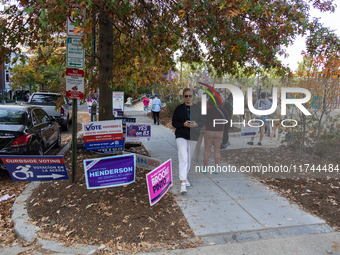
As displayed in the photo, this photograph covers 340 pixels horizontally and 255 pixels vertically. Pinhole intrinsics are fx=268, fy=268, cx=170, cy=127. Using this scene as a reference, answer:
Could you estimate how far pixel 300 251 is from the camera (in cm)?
350

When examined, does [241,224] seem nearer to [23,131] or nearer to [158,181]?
[158,181]

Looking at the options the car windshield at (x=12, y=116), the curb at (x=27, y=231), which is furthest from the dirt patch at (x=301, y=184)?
the car windshield at (x=12, y=116)

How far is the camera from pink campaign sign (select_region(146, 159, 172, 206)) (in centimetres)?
417

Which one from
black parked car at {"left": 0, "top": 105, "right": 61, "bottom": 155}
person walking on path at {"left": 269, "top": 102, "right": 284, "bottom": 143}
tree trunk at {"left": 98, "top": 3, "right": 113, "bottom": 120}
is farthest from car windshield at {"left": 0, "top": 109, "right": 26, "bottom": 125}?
person walking on path at {"left": 269, "top": 102, "right": 284, "bottom": 143}

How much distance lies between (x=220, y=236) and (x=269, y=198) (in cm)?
173

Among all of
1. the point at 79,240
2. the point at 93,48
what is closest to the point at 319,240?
the point at 79,240

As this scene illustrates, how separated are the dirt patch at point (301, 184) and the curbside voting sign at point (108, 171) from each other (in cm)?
305

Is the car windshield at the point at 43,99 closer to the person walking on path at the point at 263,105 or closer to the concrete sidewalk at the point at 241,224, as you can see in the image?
the concrete sidewalk at the point at 241,224

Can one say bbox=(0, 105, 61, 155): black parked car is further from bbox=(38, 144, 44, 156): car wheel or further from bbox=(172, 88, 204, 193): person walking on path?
bbox=(172, 88, 204, 193): person walking on path

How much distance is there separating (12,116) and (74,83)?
2.61 metres

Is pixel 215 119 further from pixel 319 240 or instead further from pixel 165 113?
pixel 165 113

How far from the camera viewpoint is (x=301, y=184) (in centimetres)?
569

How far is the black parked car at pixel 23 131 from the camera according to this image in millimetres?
5848

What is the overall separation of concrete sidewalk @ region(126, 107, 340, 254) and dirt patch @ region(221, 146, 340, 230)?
25 centimetres
